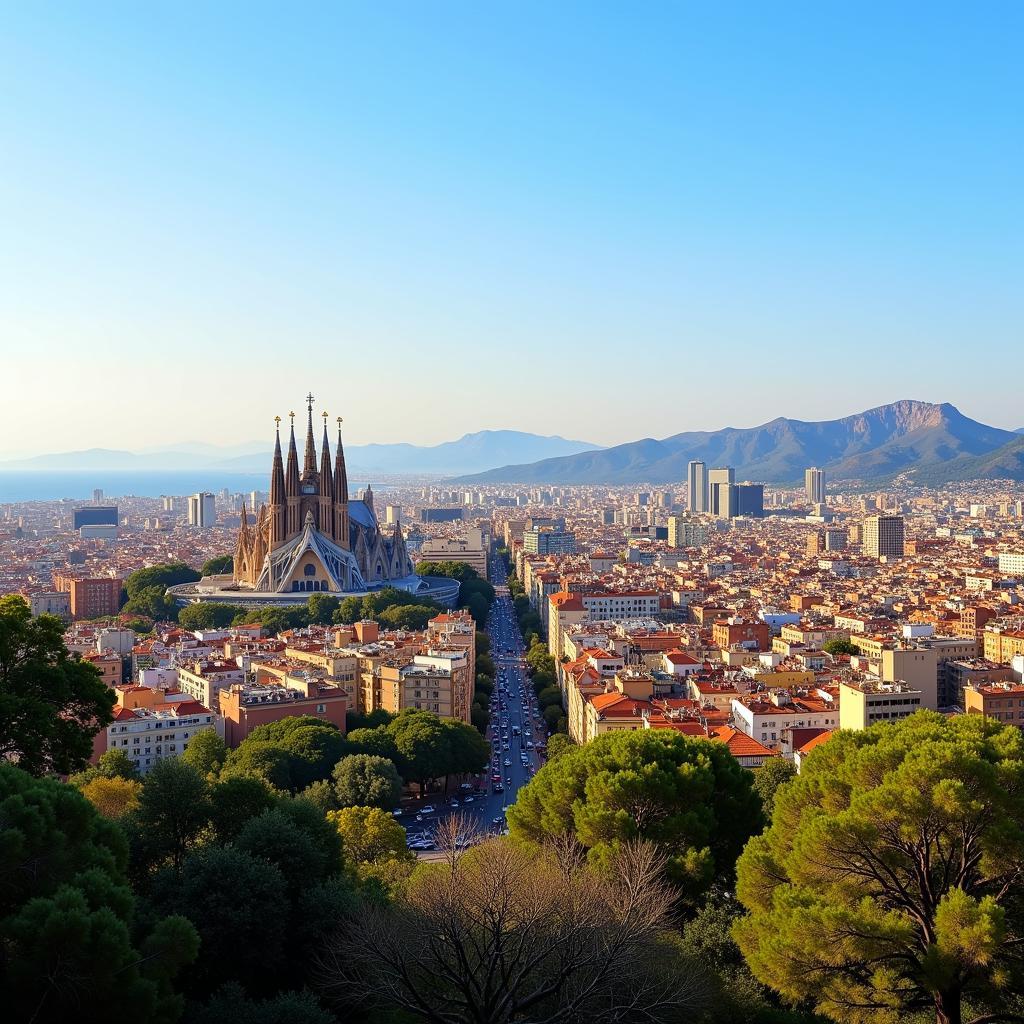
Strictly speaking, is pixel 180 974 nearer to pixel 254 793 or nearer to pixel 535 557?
pixel 254 793

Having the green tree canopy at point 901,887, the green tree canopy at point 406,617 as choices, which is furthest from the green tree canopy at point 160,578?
the green tree canopy at point 901,887

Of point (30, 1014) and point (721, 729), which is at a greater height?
point (30, 1014)

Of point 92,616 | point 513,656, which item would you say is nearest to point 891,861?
point 513,656

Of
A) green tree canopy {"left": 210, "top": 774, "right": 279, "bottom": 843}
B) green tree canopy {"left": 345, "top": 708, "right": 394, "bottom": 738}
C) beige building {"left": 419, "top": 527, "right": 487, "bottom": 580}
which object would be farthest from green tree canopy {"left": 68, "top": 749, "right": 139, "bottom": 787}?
beige building {"left": 419, "top": 527, "right": 487, "bottom": 580}

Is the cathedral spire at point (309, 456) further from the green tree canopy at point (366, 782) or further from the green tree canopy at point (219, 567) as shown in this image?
the green tree canopy at point (366, 782)

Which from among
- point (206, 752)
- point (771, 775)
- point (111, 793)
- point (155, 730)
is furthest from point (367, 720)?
point (771, 775)

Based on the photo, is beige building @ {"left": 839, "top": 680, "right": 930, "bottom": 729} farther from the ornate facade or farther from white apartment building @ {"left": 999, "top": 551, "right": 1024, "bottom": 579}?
white apartment building @ {"left": 999, "top": 551, "right": 1024, "bottom": 579}
